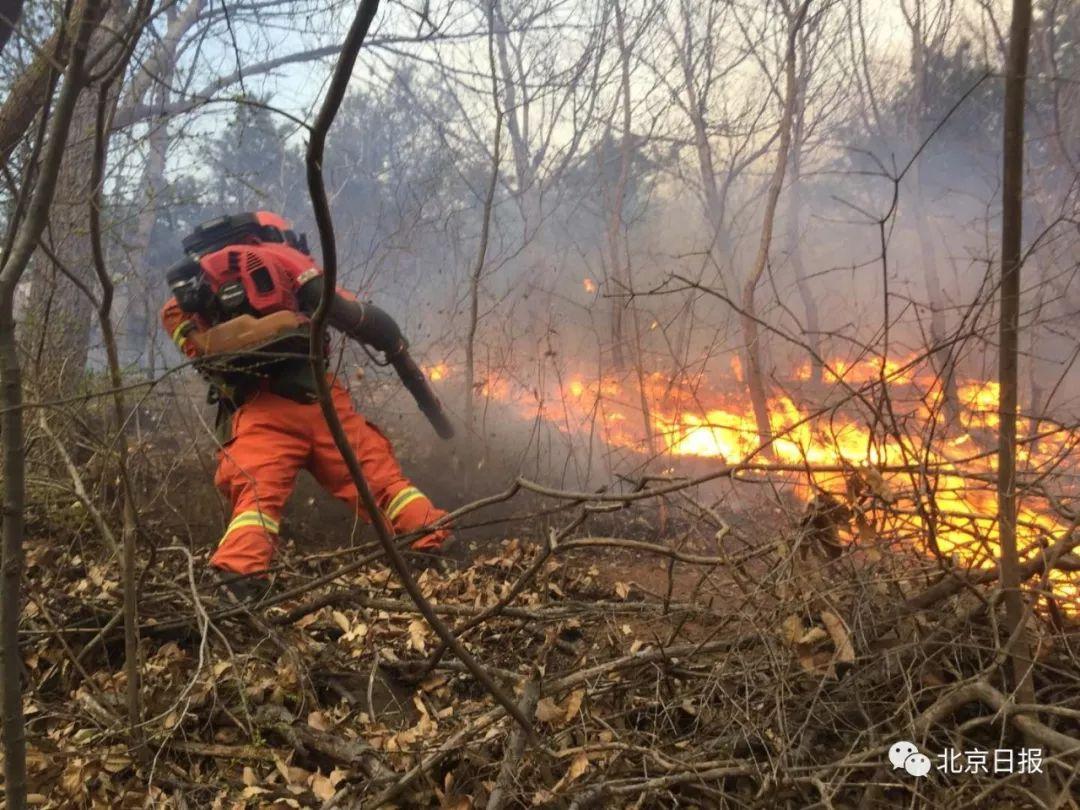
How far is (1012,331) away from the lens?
5.94 feet

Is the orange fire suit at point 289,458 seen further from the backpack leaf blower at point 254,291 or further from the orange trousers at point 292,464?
the backpack leaf blower at point 254,291

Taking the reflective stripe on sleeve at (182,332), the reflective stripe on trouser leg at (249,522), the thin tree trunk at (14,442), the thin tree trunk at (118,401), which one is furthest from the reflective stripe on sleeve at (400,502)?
the thin tree trunk at (14,442)

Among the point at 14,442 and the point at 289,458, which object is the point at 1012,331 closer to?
the point at 14,442

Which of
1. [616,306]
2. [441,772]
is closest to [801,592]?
[441,772]

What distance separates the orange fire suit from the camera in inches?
137

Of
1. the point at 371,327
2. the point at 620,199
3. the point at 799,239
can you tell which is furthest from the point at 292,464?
the point at 799,239

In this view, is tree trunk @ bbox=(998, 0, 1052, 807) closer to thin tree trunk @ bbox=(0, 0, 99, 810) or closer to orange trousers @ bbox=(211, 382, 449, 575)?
thin tree trunk @ bbox=(0, 0, 99, 810)

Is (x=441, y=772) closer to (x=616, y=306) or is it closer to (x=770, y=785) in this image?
(x=770, y=785)

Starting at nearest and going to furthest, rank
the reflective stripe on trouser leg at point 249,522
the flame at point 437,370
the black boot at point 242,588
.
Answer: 1. the black boot at point 242,588
2. the reflective stripe on trouser leg at point 249,522
3. the flame at point 437,370

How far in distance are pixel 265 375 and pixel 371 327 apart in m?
0.94

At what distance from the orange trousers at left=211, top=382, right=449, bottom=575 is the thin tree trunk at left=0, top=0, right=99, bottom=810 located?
1.66 m

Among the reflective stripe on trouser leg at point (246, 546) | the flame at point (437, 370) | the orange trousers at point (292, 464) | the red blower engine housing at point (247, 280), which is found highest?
the red blower engine housing at point (247, 280)

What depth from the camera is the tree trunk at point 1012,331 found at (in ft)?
5.81

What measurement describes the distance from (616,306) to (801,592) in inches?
167
